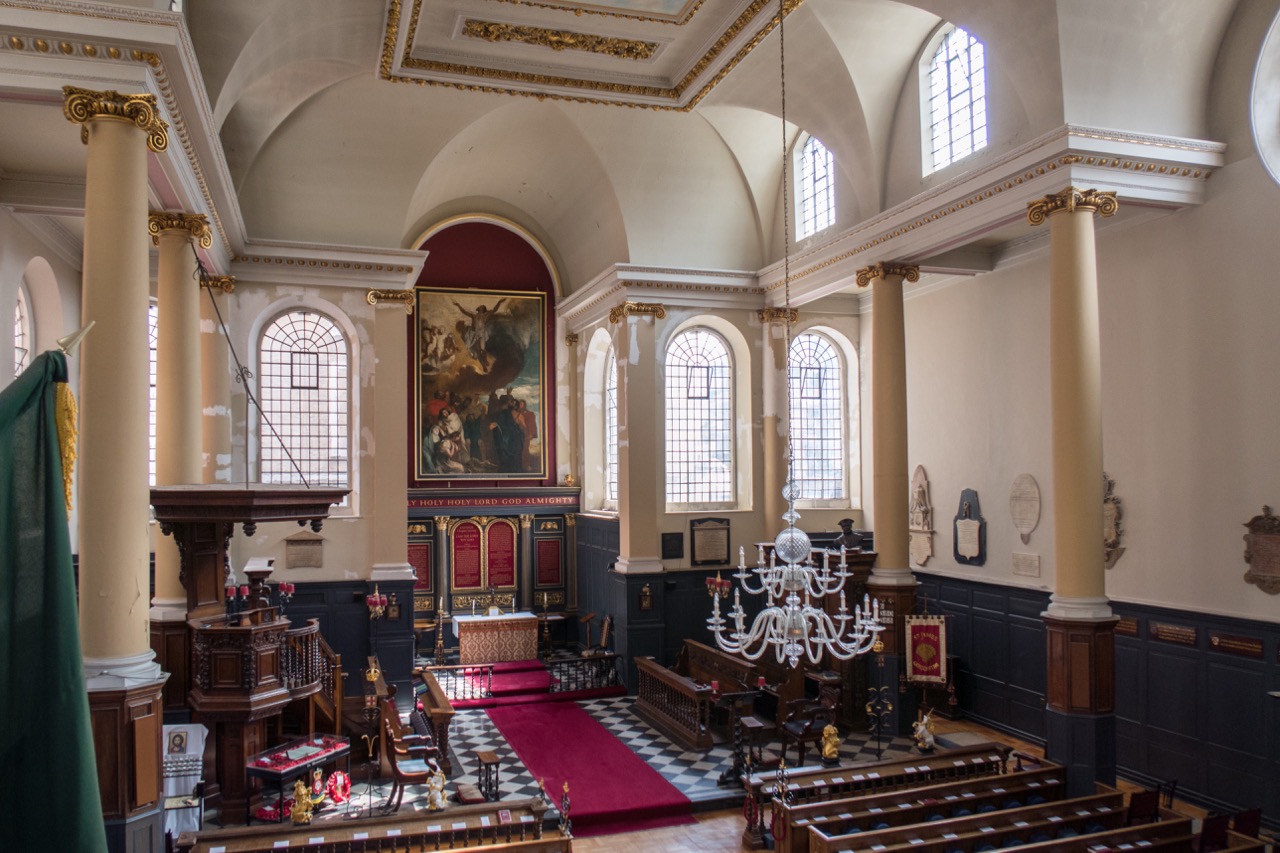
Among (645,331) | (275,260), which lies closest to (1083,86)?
(645,331)

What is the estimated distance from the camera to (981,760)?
11266 mm

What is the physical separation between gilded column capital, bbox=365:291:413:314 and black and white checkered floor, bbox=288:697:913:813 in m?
7.31

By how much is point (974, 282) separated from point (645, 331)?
6.10 metres

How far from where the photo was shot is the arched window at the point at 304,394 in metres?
16.9

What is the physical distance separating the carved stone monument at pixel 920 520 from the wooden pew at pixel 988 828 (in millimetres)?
7840

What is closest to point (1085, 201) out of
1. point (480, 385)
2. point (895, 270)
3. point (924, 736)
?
point (895, 270)

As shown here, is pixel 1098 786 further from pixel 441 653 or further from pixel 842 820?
pixel 441 653

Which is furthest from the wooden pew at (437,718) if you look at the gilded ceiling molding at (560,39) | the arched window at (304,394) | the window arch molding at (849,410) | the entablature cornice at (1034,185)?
the entablature cornice at (1034,185)

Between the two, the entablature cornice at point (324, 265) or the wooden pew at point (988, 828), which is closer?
the wooden pew at point (988, 828)

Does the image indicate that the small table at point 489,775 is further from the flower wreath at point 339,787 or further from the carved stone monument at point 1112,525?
the carved stone monument at point 1112,525

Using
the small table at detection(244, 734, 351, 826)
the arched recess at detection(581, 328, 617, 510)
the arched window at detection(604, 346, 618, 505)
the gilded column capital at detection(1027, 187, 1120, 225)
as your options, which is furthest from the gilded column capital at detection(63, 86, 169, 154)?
the arched recess at detection(581, 328, 617, 510)

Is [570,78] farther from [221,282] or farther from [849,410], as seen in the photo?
[849,410]

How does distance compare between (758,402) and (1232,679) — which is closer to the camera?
(1232,679)

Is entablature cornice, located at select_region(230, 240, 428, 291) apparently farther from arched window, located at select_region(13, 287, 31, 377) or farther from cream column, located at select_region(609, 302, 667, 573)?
cream column, located at select_region(609, 302, 667, 573)
